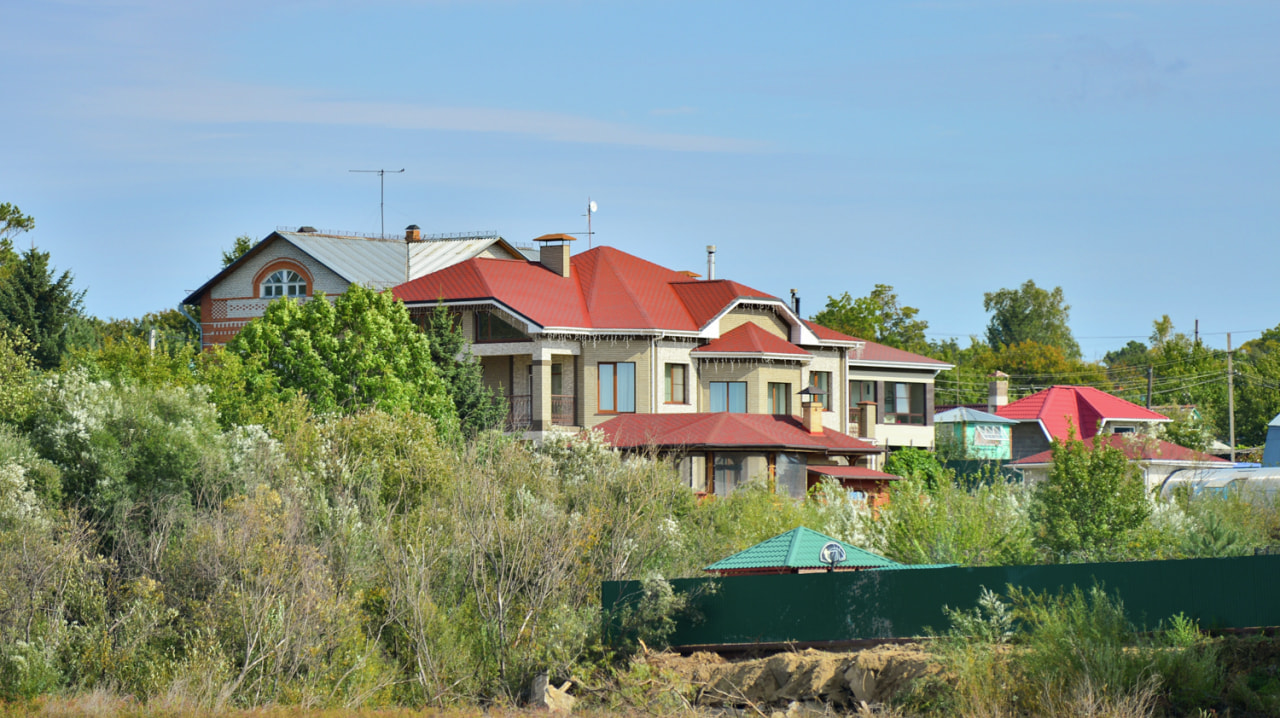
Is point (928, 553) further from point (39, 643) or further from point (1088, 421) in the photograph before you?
point (1088, 421)

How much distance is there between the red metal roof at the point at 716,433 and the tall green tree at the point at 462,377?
152 inches

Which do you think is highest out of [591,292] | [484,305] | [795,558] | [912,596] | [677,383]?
[591,292]

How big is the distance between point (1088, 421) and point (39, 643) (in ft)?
188

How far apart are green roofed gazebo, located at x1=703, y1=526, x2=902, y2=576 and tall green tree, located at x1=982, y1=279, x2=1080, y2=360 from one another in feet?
326

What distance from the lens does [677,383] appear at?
5209cm

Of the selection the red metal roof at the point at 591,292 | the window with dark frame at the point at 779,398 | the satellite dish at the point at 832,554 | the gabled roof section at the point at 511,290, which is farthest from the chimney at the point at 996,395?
the satellite dish at the point at 832,554

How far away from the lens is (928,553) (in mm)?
35000

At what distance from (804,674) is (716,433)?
760 inches

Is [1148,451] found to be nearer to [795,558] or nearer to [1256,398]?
[795,558]

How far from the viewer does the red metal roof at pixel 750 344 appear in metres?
52.0

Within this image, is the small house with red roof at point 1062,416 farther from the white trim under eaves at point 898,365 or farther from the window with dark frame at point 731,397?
the window with dark frame at point 731,397

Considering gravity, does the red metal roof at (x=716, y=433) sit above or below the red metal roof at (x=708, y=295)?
below

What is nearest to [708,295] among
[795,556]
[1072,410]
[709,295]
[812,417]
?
[709,295]

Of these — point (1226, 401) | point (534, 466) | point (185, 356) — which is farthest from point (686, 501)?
point (1226, 401)
